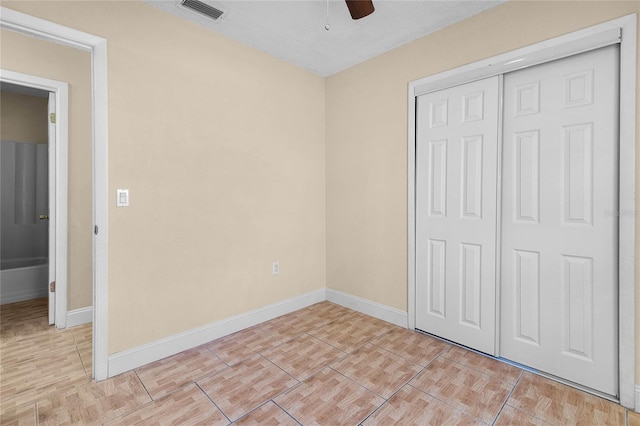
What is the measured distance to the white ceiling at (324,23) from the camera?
2.19 meters

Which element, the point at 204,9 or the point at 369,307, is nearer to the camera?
the point at 204,9

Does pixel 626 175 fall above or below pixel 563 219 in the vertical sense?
above

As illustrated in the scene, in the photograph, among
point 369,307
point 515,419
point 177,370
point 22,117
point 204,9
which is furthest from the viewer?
point 22,117

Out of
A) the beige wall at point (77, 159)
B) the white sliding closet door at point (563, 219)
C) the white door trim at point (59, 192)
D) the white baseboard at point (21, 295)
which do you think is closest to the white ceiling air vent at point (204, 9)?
the beige wall at point (77, 159)

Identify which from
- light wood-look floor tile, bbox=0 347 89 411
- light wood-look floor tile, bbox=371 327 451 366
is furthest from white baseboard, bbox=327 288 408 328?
light wood-look floor tile, bbox=0 347 89 411

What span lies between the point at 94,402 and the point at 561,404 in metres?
2.77

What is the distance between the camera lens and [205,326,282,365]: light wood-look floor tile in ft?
7.61

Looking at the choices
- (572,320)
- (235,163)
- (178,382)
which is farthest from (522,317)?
(235,163)

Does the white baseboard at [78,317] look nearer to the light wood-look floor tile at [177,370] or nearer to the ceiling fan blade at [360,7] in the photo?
Result: the light wood-look floor tile at [177,370]

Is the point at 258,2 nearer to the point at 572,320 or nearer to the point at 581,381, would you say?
the point at 572,320

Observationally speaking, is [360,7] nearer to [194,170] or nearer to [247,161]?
[247,161]

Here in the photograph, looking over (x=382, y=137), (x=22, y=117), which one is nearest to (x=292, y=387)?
(x=382, y=137)

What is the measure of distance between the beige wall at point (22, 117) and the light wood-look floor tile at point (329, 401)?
15.2 ft

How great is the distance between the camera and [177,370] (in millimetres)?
2111
